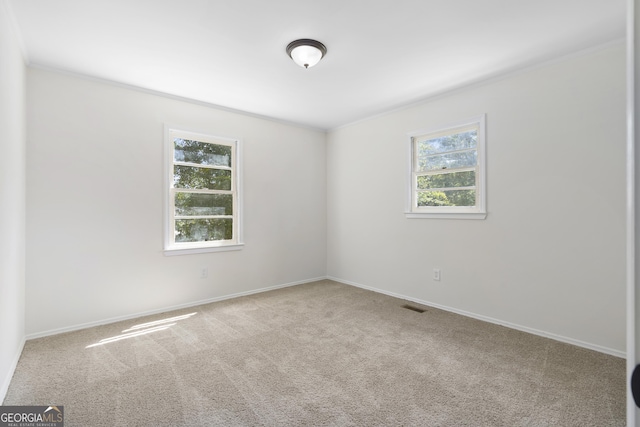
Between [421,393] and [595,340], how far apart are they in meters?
1.83

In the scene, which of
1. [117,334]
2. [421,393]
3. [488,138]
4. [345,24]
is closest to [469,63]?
[488,138]

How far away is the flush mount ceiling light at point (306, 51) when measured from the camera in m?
2.61

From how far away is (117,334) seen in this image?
9.98 feet

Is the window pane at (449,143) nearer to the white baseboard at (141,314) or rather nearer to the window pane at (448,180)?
the window pane at (448,180)

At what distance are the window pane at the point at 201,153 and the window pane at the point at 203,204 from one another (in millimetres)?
437

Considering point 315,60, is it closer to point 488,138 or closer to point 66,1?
point 66,1

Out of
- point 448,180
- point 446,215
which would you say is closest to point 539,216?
point 446,215

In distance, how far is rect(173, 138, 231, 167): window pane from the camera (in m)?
3.92

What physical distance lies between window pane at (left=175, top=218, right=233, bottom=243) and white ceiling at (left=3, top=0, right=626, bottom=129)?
1597 millimetres

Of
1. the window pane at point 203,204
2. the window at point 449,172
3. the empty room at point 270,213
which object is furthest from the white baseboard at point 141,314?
the window at point 449,172

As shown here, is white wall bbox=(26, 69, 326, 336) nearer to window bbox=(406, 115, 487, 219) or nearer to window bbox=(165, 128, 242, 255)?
window bbox=(165, 128, 242, 255)

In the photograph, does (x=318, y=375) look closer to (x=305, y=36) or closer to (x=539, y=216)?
(x=539, y=216)

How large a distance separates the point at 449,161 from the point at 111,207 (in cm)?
388

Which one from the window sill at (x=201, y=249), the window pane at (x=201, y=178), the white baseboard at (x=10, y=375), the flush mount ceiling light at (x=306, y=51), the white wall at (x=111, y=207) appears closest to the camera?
the white baseboard at (x=10, y=375)
